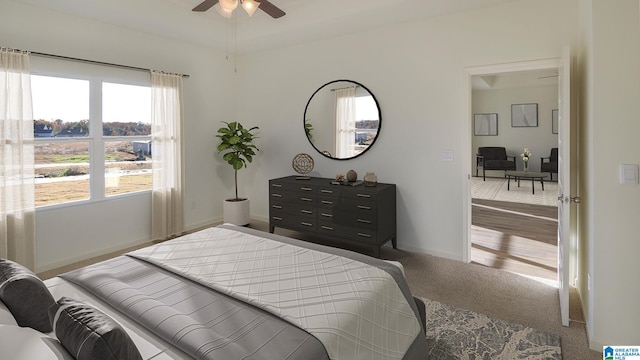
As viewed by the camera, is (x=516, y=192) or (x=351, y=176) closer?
(x=351, y=176)

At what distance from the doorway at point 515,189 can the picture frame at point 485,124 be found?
0.04m

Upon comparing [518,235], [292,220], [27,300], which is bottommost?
[518,235]

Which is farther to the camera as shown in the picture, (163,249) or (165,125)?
(165,125)

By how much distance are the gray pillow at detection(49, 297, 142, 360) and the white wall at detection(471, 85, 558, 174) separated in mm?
10637

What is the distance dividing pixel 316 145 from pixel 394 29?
5.60ft

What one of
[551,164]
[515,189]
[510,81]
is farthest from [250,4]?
[510,81]

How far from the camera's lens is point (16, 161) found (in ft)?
10.4

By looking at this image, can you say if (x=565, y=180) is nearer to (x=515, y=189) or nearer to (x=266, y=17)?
(x=266, y=17)

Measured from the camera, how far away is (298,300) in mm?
1593

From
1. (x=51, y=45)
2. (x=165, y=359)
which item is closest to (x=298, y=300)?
(x=165, y=359)

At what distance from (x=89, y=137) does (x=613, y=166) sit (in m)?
4.61

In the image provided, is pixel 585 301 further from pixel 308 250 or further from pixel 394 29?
pixel 394 29

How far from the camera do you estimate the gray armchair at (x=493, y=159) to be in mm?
9133

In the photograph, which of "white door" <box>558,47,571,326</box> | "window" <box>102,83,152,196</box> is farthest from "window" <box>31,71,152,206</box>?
"white door" <box>558,47,571,326</box>
